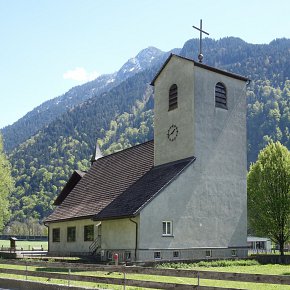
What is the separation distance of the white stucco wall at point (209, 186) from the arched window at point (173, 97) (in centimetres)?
104

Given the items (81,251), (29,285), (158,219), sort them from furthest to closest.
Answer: (81,251) < (158,219) < (29,285)

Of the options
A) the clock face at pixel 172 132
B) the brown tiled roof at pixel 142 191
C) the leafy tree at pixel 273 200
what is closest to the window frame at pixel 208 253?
the brown tiled roof at pixel 142 191

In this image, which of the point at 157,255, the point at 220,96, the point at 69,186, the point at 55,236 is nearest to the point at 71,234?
the point at 55,236

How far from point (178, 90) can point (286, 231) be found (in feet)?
48.4

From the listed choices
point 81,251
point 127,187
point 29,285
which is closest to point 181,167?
point 127,187

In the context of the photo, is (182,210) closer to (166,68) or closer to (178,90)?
(178,90)

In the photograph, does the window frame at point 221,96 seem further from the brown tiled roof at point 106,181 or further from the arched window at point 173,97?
the brown tiled roof at point 106,181

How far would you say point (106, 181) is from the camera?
40188mm

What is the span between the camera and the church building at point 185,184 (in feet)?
99.4

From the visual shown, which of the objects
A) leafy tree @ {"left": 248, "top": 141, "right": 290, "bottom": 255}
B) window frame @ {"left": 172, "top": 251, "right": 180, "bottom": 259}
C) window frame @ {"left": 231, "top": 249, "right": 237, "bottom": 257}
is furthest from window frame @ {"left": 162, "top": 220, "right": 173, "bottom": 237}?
leafy tree @ {"left": 248, "top": 141, "right": 290, "bottom": 255}

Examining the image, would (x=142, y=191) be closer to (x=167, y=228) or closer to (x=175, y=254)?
(x=167, y=228)

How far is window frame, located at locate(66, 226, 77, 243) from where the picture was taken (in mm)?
40609

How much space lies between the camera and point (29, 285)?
17.3 meters

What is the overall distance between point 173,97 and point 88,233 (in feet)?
40.2
